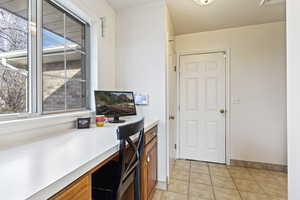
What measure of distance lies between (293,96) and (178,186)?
5.32 feet

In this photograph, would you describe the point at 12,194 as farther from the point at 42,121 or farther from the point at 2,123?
the point at 42,121

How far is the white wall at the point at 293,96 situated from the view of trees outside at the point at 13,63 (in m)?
1.87

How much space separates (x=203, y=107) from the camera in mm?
2857

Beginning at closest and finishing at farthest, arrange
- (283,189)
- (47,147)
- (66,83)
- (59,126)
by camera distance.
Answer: (47,147), (59,126), (66,83), (283,189)

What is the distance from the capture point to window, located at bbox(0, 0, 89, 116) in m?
1.12

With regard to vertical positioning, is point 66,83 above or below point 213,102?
above

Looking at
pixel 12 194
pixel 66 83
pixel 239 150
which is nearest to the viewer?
pixel 12 194

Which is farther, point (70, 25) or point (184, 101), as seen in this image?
point (184, 101)

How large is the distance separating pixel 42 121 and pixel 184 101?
90.7 inches

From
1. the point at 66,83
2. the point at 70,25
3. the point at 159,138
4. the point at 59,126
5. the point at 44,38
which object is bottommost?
the point at 159,138

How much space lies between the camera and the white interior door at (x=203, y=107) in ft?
9.11

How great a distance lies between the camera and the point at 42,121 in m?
1.16

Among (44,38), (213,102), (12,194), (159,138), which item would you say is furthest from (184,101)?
(12,194)

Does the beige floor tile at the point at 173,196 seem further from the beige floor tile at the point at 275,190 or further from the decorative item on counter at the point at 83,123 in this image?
the decorative item on counter at the point at 83,123
